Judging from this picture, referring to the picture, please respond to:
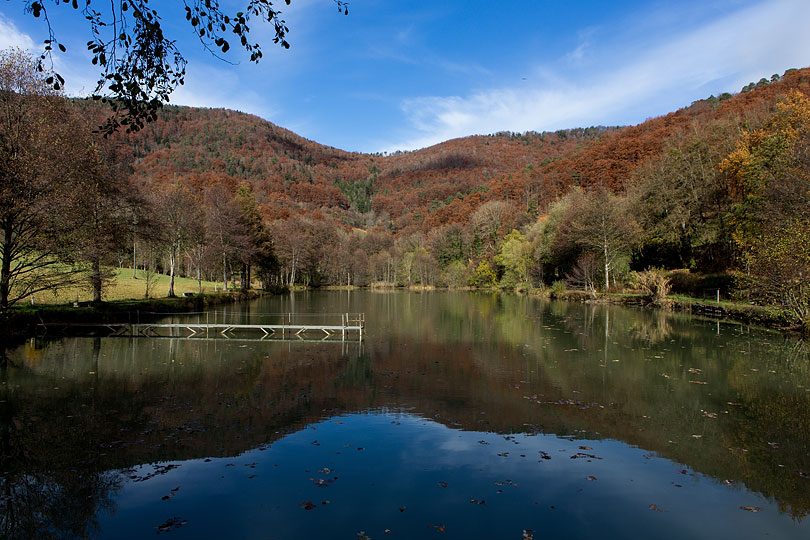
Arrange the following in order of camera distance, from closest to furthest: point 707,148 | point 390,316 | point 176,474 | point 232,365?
point 176,474, point 232,365, point 390,316, point 707,148

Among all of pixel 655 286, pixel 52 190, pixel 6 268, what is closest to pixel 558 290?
pixel 655 286

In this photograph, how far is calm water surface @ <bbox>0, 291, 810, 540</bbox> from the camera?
579 centimetres

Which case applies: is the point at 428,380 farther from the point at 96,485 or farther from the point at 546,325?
the point at 546,325

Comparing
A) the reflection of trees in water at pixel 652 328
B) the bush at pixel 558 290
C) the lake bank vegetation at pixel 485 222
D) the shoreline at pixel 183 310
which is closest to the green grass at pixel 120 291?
the lake bank vegetation at pixel 485 222

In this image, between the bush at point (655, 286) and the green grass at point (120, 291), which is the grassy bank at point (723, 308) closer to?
the bush at point (655, 286)

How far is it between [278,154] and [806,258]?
578ft

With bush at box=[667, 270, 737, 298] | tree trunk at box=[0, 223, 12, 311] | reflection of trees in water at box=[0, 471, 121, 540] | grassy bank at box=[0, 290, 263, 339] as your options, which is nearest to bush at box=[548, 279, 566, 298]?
bush at box=[667, 270, 737, 298]

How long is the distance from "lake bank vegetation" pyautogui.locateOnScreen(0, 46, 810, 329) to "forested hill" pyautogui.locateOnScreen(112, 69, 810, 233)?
1.12m

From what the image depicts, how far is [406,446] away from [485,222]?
75.5m

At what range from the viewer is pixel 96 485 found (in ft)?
21.6

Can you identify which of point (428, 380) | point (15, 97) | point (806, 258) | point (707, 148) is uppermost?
point (707, 148)

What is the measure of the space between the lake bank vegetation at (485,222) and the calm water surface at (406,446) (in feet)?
19.1

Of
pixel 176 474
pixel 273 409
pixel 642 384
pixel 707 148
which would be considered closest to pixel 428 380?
pixel 273 409

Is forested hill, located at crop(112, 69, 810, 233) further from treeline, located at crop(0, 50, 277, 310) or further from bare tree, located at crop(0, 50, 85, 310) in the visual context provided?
bare tree, located at crop(0, 50, 85, 310)
